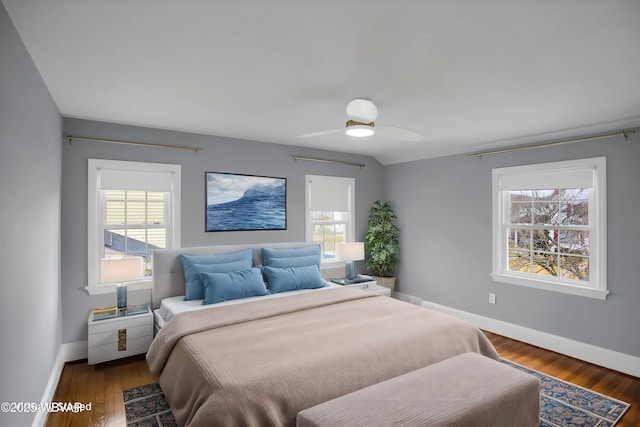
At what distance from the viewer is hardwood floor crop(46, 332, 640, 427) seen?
2.52 meters

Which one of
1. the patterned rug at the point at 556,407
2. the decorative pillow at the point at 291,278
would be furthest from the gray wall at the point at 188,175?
the patterned rug at the point at 556,407

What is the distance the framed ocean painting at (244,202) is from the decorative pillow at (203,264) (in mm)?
528

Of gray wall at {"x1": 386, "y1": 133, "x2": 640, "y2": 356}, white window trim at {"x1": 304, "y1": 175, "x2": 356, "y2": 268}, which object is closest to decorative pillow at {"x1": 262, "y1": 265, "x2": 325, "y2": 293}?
white window trim at {"x1": 304, "y1": 175, "x2": 356, "y2": 268}

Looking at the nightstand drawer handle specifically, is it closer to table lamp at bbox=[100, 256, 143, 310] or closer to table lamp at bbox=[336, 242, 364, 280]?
table lamp at bbox=[100, 256, 143, 310]

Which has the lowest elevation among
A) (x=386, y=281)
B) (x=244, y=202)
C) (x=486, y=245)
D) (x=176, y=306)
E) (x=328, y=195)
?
(x=386, y=281)

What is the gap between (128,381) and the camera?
3057 mm

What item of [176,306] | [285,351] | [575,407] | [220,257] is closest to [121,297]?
[176,306]

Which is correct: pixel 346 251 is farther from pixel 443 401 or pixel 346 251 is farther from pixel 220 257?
pixel 443 401

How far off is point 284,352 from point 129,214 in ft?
8.46

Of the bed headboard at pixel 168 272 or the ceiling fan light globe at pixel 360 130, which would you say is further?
the bed headboard at pixel 168 272

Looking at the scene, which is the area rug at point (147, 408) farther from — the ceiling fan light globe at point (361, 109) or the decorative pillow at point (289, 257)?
the ceiling fan light globe at point (361, 109)

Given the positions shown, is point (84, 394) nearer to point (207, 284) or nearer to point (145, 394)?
point (145, 394)

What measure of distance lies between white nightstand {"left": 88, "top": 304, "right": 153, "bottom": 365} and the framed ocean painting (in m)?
1.26

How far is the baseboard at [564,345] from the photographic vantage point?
10.9 feet
